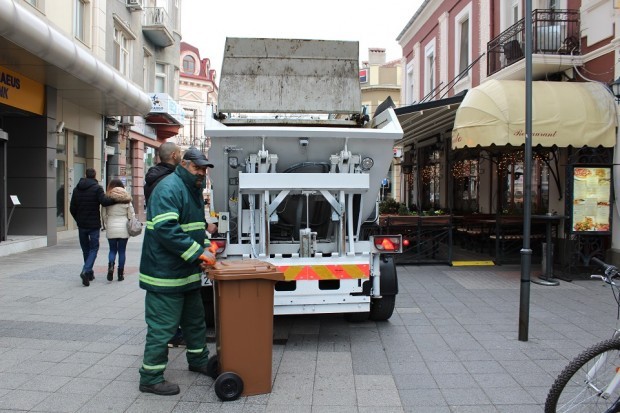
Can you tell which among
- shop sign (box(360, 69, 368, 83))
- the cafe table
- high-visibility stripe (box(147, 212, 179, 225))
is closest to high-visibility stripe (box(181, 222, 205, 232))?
high-visibility stripe (box(147, 212, 179, 225))

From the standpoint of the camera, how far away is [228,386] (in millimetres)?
3883

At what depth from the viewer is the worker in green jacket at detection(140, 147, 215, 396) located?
3.89 m

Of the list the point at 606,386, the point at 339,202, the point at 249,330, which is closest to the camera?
the point at 606,386

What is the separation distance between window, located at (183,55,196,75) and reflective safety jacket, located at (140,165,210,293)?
2109 inches

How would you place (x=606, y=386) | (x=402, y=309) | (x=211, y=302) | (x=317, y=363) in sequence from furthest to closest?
(x=402, y=309)
(x=211, y=302)
(x=317, y=363)
(x=606, y=386)

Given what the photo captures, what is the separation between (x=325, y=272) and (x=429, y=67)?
17.6 m

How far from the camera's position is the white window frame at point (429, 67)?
2010cm

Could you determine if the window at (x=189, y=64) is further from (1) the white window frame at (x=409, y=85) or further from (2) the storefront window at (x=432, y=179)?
(2) the storefront window at (x=432, y=179)

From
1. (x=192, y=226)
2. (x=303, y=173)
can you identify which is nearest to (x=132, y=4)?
(x=303, y=173)

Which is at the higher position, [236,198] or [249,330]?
[236,198]

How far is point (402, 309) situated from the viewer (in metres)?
6.96

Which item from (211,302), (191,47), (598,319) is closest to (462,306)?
(598,319)

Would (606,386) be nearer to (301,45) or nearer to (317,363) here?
(317,363)

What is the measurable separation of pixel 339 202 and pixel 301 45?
2.38 meters
